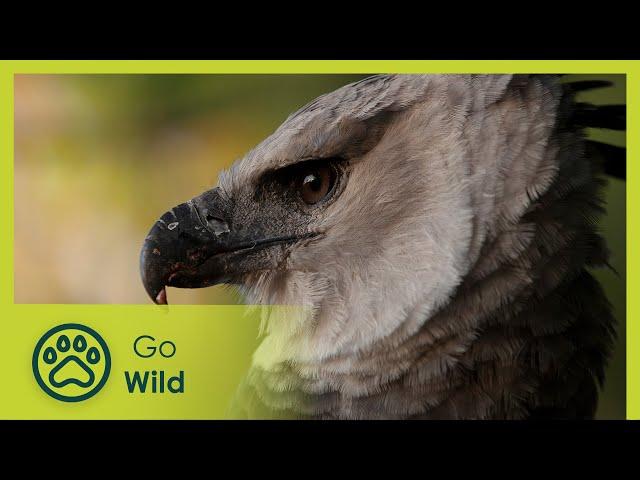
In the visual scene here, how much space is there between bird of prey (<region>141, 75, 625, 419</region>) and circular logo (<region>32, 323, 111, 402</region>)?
0.75 ft

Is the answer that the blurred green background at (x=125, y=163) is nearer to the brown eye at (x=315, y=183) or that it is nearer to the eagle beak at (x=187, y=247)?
the eagle beak at (x=187, y=247)

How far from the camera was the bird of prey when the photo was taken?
1.73m

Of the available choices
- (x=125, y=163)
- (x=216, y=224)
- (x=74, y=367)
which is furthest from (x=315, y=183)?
(x=74, y=367)

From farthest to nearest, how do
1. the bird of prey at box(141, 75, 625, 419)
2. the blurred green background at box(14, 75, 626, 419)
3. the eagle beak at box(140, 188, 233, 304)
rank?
the blurred green background at box(14, 75, 626, 419) → the eagle beak at box(140, 188, 233, 304) → the bird of prey at box(141, 75, 625, 419)

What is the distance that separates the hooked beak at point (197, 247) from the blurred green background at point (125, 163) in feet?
0.46

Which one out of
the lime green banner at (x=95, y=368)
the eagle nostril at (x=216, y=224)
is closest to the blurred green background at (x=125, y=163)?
the lime green banner at (x=95, y=368)

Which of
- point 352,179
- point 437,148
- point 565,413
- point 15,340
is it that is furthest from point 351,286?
point 15,340

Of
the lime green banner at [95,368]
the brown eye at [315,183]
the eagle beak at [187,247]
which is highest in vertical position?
the brown eye at [315,183]

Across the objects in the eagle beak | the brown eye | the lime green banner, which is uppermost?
the brown eye

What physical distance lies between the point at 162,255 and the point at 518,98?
97 cm

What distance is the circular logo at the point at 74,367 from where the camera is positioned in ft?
6.46

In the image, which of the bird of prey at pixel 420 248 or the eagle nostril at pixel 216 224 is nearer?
the bird of prey at pixel 420 248

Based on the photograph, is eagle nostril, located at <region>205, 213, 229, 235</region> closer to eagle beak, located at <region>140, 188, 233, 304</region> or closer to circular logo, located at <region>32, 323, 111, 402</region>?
eagle beak, located at <region>140, 188, 233, 304</region>

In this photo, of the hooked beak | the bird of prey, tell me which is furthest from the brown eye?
the hooked beak
